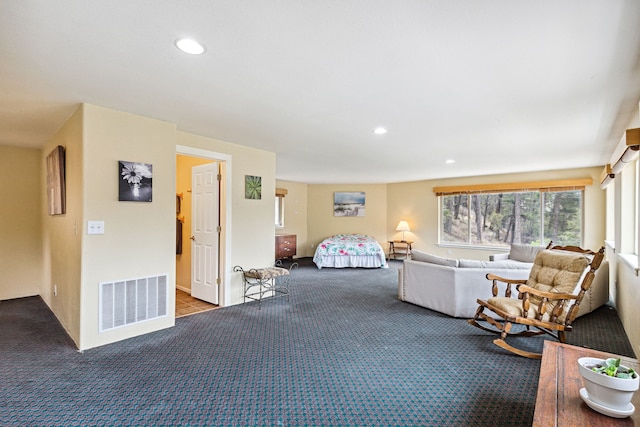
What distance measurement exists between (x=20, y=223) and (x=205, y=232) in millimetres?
2858

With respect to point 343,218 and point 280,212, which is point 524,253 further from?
point 280,212

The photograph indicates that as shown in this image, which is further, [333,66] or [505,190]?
[505,190]

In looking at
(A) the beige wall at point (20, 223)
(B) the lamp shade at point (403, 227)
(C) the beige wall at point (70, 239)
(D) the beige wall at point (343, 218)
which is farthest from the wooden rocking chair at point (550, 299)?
(A) the beige wall at point (20, 223)

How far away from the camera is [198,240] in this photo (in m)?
4.83

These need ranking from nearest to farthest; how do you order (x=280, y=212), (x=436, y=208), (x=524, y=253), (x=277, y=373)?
(x=277, y=373) → (x=524, y=253) → (x=436, y=208) → (x=280, y=212)

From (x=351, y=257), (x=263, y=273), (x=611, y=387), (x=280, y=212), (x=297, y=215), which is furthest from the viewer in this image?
(x=297, y=215)

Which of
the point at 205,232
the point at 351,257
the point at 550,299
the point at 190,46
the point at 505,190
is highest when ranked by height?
the point at 190,46

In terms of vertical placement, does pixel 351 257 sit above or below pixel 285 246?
below

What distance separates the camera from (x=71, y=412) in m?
2.08

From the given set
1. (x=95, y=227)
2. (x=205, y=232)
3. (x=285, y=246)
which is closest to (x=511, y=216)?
(x=285, y=246)

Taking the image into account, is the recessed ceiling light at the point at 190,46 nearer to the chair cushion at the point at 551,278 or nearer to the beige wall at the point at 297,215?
the chair cushion at the point at 551,278

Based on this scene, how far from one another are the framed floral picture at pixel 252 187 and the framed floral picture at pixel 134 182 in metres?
1.44

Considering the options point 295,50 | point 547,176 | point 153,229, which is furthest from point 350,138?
point 547,176

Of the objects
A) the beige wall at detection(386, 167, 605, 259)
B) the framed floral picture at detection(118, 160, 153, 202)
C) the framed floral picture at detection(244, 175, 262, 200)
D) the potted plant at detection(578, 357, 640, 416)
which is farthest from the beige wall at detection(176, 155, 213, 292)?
the beige wall at detection(386, 167, 605, 259)
